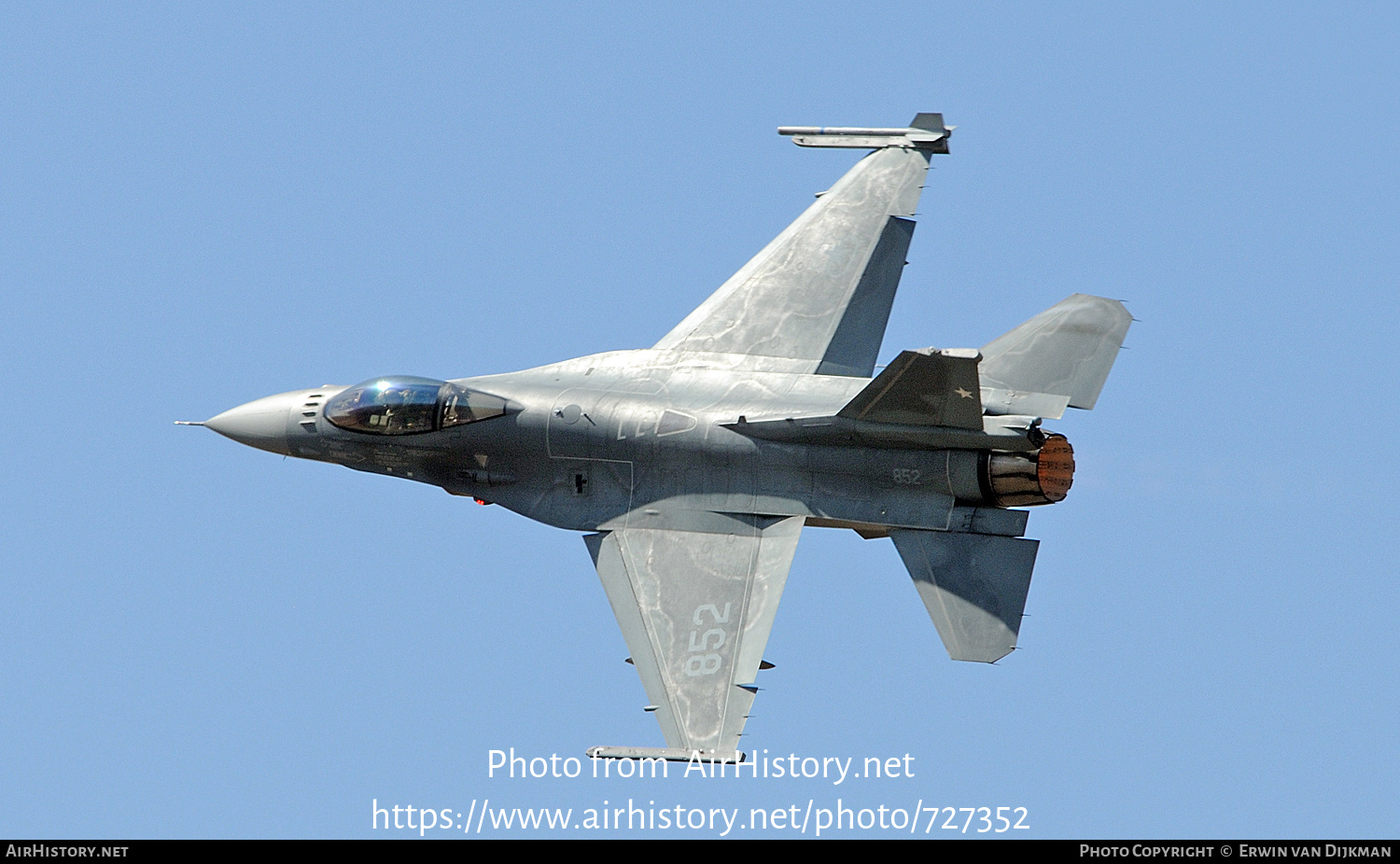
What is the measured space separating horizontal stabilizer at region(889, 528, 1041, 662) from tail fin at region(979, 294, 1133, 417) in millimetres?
1675

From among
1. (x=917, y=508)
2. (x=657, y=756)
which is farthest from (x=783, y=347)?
(x=657, y=756)

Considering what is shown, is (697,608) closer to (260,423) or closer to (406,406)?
(406,406)

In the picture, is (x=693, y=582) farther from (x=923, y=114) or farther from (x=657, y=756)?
(x=923, y=114)

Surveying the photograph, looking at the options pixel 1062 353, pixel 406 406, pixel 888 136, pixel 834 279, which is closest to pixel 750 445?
pixel 834 279

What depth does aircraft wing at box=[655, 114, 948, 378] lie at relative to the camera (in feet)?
83.3

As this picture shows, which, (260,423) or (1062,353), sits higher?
(1062,353)

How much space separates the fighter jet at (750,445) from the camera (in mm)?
22266

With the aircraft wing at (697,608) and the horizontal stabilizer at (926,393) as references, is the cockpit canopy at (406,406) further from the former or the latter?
the horizontal stabilizer at (926,393)

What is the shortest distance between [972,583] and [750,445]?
115 inches

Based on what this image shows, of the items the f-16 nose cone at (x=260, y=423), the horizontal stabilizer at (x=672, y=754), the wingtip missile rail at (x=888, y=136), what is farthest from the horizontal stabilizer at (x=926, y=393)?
the f-16 nose cone at (x=260, y=423)

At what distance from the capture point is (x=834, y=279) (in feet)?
84.9

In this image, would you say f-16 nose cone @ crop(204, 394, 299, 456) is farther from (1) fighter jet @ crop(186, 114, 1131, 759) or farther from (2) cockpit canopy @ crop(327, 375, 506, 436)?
(2) cockpit canopy @ crop(327, 375, 506, 436)

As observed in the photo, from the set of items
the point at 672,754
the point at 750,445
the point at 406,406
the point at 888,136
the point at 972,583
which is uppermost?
the point at 888,136
